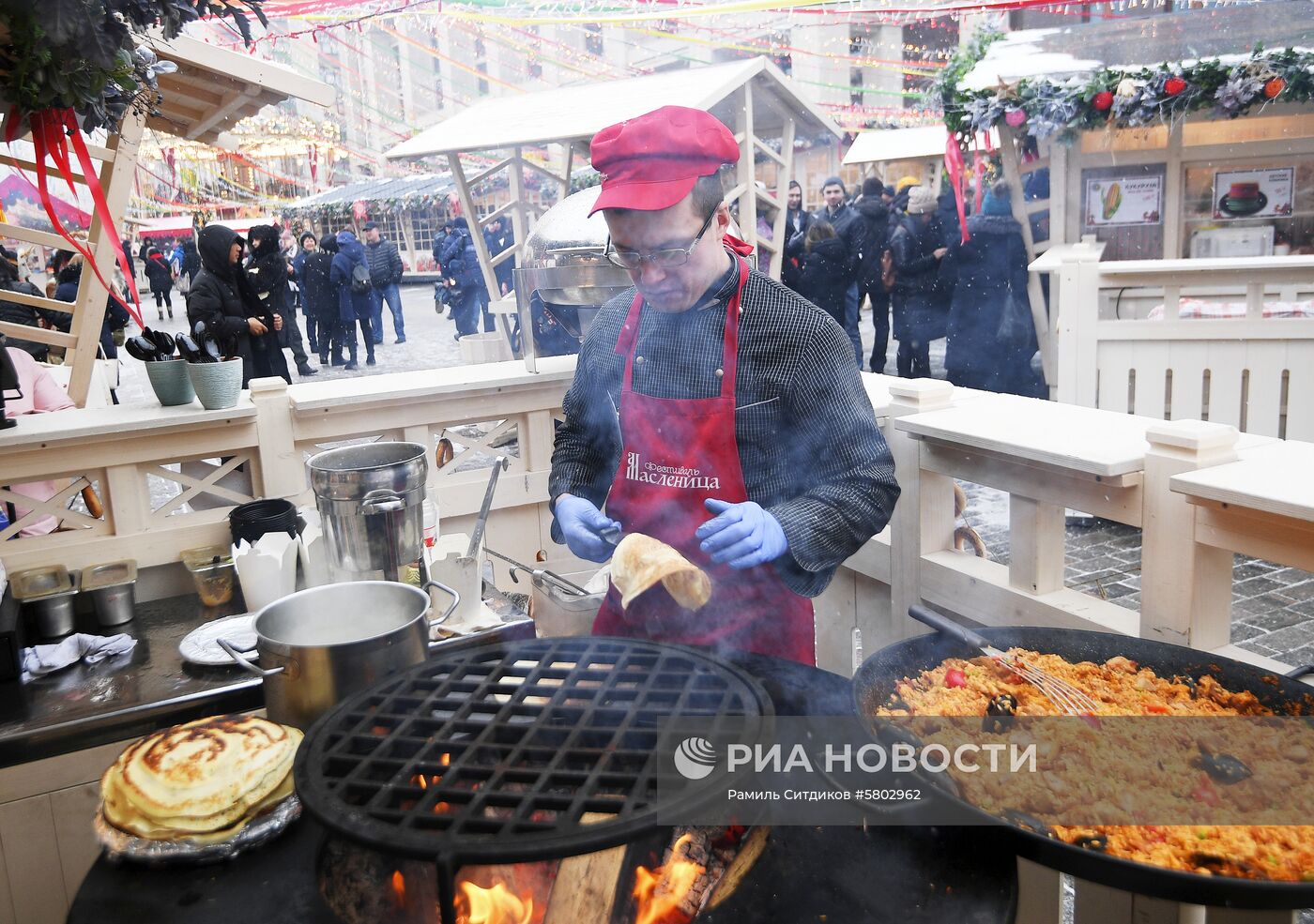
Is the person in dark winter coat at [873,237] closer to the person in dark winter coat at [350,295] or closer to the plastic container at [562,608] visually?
the plastic container at [562,608]

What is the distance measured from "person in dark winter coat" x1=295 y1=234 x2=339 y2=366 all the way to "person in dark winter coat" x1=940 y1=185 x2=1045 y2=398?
32.1 feet

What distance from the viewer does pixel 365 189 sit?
137 ft

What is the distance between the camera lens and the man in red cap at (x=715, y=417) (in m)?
2.15

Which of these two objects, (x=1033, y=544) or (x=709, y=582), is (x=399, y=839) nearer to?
(x=709, y=582)

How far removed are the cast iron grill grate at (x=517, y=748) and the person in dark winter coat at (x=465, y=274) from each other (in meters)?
13.6

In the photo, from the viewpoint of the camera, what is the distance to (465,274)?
14.9 m

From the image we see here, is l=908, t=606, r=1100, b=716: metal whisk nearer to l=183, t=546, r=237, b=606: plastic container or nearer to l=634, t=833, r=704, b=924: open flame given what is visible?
l=634, t=833, r=704, b=924: open flame

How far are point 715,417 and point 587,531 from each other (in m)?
0.43

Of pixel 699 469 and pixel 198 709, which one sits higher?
pixel 699 469

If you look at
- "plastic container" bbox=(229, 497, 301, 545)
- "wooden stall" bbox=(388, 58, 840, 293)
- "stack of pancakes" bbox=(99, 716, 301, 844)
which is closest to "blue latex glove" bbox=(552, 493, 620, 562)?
"stack of pancakes" bbox=(99, 716, 301, 844)

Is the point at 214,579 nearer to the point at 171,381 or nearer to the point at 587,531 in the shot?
the point at 171,381

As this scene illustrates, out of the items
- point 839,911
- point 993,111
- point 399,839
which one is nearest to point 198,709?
point 399,839

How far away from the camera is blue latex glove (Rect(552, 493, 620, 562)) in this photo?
230 cm

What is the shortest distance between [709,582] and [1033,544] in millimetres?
937
